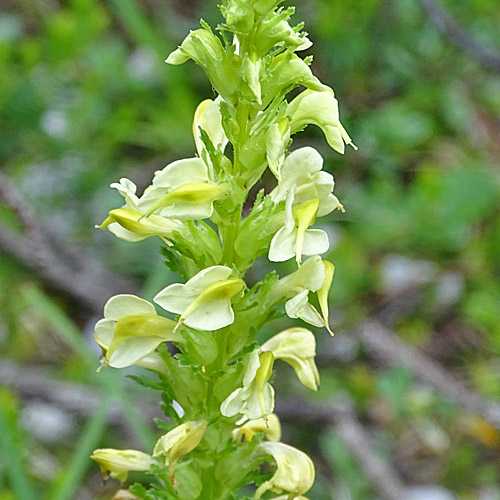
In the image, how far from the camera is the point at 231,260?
1.19 meters

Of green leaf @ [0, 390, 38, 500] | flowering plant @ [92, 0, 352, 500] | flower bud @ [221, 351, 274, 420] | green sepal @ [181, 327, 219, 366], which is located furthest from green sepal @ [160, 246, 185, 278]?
green leaf @ [0, 390, 38, 500]

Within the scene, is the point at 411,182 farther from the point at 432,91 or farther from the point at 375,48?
the point at 375,48

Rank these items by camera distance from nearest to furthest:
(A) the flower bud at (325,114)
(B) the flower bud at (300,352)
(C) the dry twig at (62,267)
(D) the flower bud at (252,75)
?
(D) the flower bud at (252,75)
(A) the flower bud at (325,114)
(B) the flower bud at (300,352)
(C) the dry twig at (62,267)

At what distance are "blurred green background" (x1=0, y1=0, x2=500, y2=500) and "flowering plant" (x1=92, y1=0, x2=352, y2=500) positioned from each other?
4.61 feet

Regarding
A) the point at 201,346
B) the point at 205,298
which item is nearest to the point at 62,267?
the point at 201,346

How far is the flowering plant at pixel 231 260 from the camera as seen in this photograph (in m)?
1.09

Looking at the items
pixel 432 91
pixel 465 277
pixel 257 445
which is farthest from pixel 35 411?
pixel 432 91

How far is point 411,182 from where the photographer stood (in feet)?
13.9

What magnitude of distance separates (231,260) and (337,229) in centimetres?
253

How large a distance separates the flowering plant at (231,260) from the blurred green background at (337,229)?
1404mm

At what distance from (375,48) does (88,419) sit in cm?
286

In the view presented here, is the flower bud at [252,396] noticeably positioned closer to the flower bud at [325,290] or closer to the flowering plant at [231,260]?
the flowering plant at [231,260]

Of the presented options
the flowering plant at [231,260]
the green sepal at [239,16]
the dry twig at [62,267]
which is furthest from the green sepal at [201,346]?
the dry twig at [62,267]

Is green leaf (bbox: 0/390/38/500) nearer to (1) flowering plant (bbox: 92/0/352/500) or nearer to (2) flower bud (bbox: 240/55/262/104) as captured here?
(1) flowering plant (bbox: 92/0/352/500)
